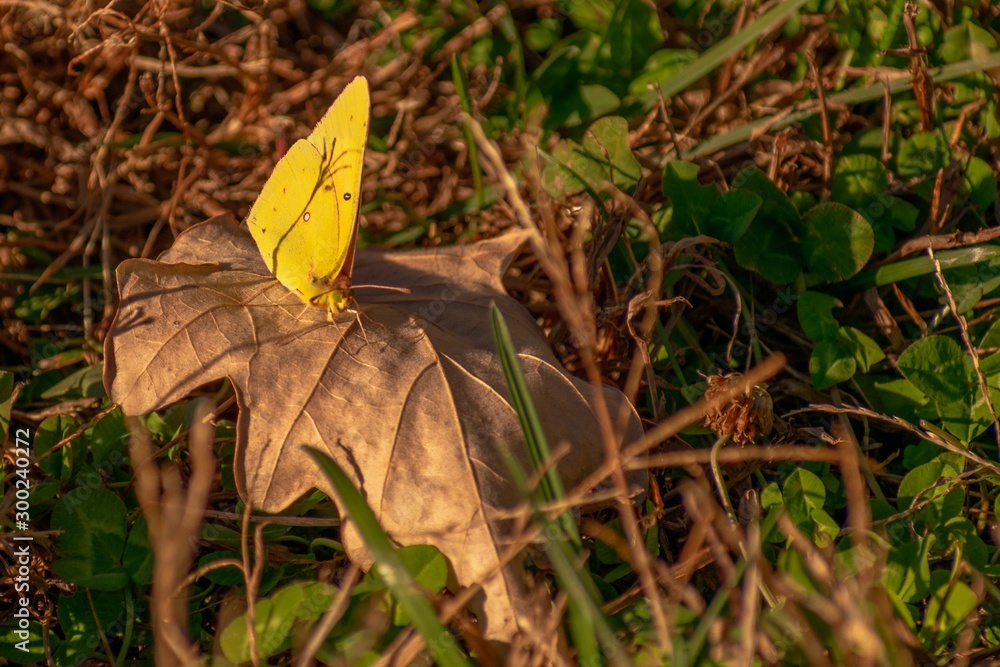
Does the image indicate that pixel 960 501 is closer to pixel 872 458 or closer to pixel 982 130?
pixel 872 458

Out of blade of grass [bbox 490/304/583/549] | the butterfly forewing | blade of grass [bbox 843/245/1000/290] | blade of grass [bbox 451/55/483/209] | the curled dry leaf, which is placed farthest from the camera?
blade of grass [bbox 451/55/483/209]

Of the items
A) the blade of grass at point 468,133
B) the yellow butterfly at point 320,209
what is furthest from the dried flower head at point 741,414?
the blade of grass at point 468,133

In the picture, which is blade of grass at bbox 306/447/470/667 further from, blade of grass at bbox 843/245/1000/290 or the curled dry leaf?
blade of grass at bbox 843/245/1000/290


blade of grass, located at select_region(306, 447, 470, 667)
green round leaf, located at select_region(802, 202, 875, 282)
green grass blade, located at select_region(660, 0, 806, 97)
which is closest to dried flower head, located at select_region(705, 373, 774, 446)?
green round leaf, located at select_region(802, 202, 875, 282)

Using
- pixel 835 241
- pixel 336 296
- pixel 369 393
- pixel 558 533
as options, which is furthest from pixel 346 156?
pixel 835 241

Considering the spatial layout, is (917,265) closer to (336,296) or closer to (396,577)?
(336,296)

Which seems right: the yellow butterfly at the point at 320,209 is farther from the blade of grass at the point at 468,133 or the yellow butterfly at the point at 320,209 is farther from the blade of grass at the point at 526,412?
the blade of grass at the point at 468,133
